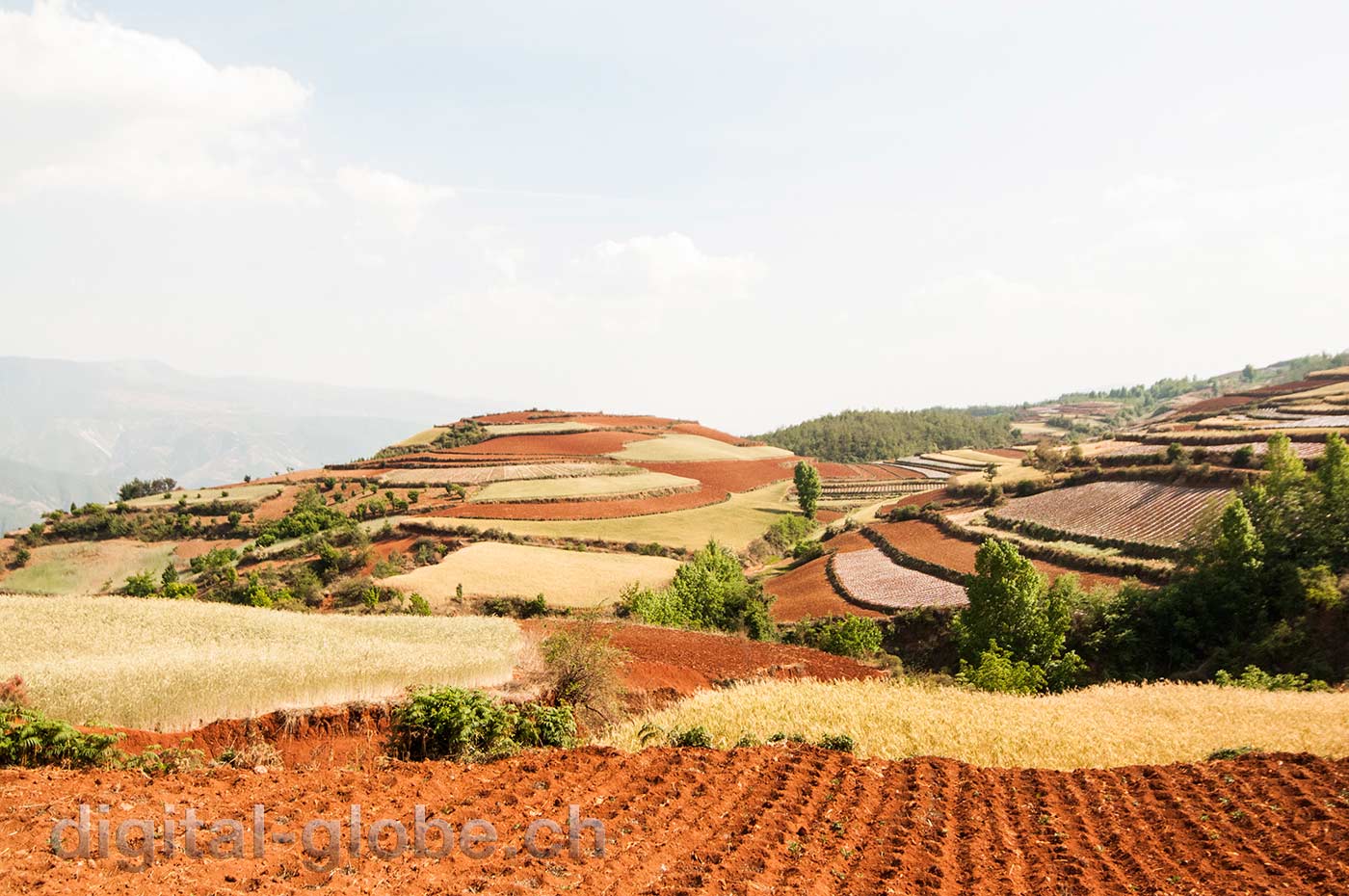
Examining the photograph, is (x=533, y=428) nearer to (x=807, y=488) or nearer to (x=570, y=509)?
(x=570, y=509)

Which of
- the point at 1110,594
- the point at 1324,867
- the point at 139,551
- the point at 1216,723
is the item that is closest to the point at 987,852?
the point at 1324,867

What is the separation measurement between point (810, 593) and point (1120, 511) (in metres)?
22.3

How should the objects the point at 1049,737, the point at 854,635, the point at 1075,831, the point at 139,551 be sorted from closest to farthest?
the point at 1075,831
the point at 1049,737
the point at 854,635
the point at 139,551

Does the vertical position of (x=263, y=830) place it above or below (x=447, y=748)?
above

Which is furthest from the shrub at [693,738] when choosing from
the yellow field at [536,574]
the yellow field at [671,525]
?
the yellow field at [671,525]

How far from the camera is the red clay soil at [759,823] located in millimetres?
7703

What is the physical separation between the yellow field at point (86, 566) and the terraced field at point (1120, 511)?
68163mm

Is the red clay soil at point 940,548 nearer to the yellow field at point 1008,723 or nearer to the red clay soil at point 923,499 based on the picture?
the red clay soil at point 923,499

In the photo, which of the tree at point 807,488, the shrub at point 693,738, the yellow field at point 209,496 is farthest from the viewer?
the tree at point 807,488

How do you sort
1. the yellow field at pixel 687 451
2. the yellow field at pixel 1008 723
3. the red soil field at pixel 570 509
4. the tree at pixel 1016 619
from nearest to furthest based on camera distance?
the yellow field at pixel 1008 723
the tree at pixel 1016 619
the red soil field at pixel 570 509
the yellow field at pixel 687 451

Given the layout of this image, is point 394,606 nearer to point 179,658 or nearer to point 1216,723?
point 179,658

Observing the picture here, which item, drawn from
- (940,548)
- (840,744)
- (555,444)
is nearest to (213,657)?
(840,744)

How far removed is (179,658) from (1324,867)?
1899 centimetres

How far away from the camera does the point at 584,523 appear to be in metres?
69.1
